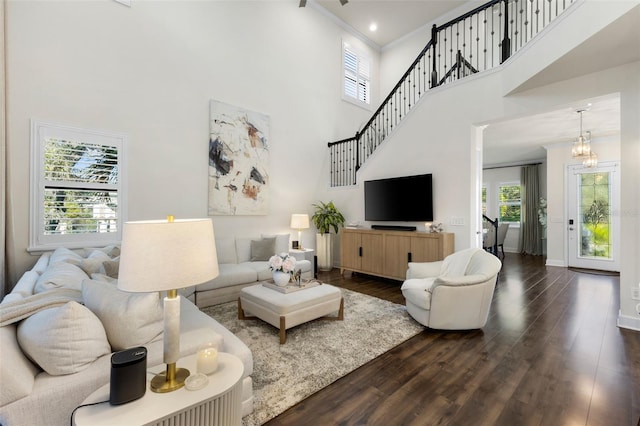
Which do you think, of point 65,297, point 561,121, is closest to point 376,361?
point 65,297

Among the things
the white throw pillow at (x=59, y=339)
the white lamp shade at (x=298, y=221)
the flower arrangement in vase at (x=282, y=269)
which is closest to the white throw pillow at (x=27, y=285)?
the white throw pillow at (x=59, y=339)

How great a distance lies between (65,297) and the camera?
1.58m

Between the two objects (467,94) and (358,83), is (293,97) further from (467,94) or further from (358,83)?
(467,94)

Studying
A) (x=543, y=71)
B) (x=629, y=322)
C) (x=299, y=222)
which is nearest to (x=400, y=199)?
(x=299, y=222)

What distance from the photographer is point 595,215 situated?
617cm

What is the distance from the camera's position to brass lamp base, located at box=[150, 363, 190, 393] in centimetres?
124

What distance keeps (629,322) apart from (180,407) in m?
4.54

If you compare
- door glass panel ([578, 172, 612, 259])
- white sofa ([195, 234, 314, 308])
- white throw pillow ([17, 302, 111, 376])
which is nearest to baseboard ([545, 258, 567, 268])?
door glass panel ([578, 172, 612, 259])

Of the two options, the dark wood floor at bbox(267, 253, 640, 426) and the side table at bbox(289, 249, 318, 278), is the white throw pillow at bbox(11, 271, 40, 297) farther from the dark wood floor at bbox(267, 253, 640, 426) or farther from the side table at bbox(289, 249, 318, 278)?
the side table at bbox(289, 249, 318, 278)

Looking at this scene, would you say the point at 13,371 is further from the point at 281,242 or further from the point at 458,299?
the point at 281,242

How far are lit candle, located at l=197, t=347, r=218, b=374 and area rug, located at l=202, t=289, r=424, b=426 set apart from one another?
66cm

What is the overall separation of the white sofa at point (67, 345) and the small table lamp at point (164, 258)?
0.44 m

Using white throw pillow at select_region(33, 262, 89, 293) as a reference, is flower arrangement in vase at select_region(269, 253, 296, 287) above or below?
below

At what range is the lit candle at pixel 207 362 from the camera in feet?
4.46
